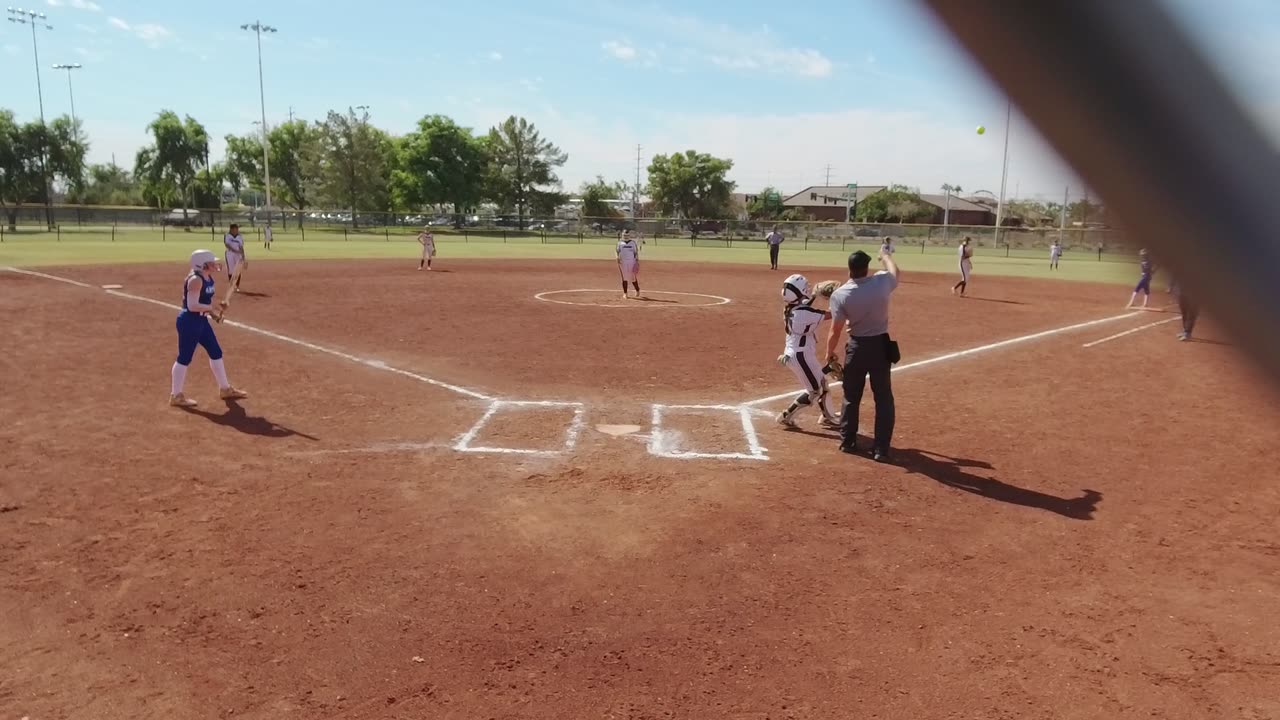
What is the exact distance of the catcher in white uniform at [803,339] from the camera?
961 centimetres

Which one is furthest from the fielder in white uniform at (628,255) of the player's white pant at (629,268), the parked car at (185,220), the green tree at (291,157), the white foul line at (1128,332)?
the green tree at (291,157)

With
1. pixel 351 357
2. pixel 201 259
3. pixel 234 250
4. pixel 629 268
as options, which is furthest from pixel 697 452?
pixel 234 250

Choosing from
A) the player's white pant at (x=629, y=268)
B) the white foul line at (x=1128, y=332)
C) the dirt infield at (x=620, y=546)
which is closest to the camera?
the dirt infield at (x=620, y=546)

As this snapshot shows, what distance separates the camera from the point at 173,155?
9075cm

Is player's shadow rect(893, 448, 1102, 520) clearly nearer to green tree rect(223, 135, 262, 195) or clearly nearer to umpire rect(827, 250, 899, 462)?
umpire rect(827, 250, 899, 462)

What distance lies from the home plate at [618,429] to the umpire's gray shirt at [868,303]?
2769mm

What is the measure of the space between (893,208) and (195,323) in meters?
99.4

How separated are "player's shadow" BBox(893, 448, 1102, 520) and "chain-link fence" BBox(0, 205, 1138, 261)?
49.1 meters

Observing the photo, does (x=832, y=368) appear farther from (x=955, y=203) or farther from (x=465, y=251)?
(x=955, y=203)

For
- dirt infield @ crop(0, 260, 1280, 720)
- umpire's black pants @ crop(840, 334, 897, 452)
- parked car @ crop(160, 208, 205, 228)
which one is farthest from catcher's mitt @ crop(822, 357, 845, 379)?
parked car @ crop(160, 208, 205, 228)

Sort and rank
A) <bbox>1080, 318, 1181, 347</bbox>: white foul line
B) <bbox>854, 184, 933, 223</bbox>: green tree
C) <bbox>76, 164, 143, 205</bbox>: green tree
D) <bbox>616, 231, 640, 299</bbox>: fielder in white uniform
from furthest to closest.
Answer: <bbox>76, 164, 143, 205</bbox>: green tree < <bbox>854, 184, 933, 223</bbox>: green tree < <bbox>616, 231, 640, 299</bbox>: fielder in white uniform < <bbox>1080, 318, 1181, 347</bbox>: white foul line

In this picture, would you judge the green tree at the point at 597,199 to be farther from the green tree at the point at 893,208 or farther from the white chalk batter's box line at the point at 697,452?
the white chalk batter's box line at the point at 697,452

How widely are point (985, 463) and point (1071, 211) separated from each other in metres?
8.18

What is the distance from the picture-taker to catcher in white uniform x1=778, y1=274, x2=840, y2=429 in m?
9.61
